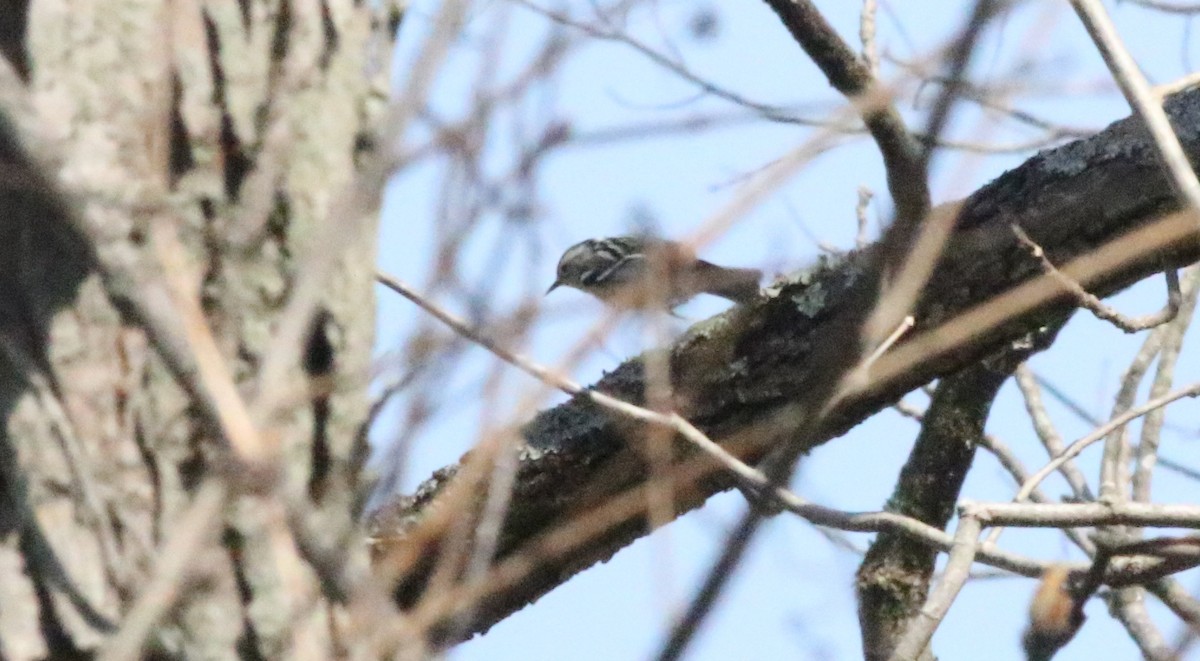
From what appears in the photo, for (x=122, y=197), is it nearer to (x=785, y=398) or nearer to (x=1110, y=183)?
(x=785, y=398)

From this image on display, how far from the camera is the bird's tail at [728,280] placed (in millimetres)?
3299

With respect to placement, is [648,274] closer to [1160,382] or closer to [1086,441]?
[1086,441]

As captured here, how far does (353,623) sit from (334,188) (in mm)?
458

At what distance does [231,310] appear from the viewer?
1.54 meters

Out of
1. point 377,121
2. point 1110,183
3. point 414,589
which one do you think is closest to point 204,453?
point 377,121

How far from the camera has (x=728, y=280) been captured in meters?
3.29

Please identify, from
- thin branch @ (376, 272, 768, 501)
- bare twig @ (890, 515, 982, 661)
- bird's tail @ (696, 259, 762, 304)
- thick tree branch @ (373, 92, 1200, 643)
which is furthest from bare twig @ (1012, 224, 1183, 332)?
bird's tail @ (696, 259, 762, 304)

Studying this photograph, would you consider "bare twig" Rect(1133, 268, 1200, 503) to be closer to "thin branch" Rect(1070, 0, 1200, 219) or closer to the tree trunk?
"thin branch" Rect(1070, 0, 1200, 219)

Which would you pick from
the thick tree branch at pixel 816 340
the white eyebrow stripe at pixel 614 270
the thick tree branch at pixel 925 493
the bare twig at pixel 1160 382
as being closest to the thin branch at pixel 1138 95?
the thick tree branch at pixel 816 340

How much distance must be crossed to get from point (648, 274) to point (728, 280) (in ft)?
5.47

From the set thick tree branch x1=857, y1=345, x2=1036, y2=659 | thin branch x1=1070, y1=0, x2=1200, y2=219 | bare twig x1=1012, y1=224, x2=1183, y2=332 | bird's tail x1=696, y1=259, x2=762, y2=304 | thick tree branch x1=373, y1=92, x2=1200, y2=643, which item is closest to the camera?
thin branch x1=1070, y1=0, x2=1200, y2=219

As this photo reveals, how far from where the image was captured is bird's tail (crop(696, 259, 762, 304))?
10.8 ft

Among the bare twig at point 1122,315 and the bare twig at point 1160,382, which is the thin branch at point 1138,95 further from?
the bare twig at point 1160,382

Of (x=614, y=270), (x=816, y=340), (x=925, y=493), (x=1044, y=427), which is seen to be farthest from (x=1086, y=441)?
(x=614, y=270)
